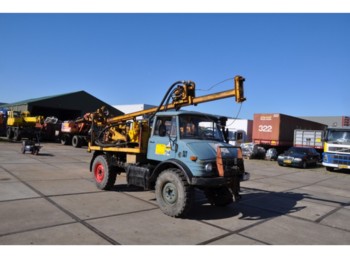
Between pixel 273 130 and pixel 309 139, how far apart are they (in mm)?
2946

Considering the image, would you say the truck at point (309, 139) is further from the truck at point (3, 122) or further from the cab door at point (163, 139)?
the truck at point (3, 122)

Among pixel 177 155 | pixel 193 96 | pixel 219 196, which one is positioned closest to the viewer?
pixel 177 155

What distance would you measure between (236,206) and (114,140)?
4.16m

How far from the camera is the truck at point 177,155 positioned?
20.9ft

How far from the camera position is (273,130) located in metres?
26.3

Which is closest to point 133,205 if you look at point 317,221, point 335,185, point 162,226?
point 162,226

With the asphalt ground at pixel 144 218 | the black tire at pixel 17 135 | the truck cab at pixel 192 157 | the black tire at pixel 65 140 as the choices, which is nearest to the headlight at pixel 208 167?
the truck cab at pixel 192 157

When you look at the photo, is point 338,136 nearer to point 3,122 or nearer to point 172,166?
point 172,166

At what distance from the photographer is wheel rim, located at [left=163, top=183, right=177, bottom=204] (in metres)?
6.54

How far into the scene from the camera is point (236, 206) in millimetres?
7910

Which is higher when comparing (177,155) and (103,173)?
(177,155)

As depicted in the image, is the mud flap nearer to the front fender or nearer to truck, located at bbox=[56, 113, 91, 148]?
the front fender

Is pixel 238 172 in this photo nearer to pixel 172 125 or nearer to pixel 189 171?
pixel 189 171

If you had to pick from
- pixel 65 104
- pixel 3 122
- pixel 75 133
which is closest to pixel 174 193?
pixel 75 133
